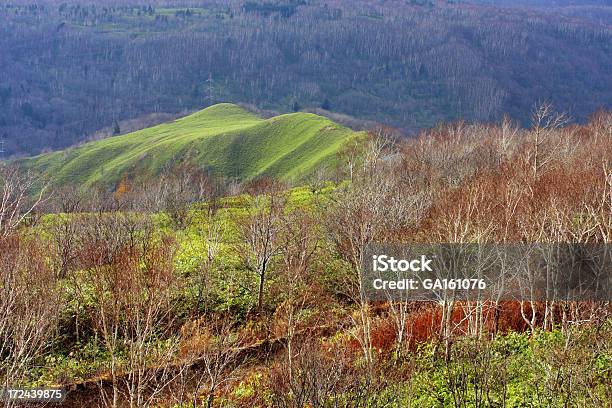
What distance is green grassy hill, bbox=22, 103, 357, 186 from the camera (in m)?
126

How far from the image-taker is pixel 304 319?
1232 inches

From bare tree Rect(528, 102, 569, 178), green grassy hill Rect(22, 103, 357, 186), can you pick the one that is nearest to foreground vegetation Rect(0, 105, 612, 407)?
bare tree Rect(528, 102, 569, 178)

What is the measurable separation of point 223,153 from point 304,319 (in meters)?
108

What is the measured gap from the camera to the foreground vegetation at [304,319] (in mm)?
15586

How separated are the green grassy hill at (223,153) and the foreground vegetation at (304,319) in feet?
256

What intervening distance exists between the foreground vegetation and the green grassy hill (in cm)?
7801

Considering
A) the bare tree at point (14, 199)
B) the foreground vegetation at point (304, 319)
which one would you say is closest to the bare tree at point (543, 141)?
the foreground vegetation at point (304, 319)

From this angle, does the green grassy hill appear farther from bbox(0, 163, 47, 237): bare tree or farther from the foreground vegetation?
bbox(0, 163, 47, 237): bare tree

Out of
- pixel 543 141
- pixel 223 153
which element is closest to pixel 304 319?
pixel 543 141

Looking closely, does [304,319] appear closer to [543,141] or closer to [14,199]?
[14,199]

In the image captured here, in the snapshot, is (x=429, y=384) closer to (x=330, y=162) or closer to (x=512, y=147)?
(x=512, y=147)

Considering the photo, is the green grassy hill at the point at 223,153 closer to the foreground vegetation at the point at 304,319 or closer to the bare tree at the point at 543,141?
the bare tree at the point at 543,141

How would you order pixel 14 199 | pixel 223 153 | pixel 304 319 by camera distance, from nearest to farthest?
1. pixel 14 199
2. pixel 304 319
3. pixel 223 153

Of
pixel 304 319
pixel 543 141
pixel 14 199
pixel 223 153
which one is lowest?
pixel 223 153
